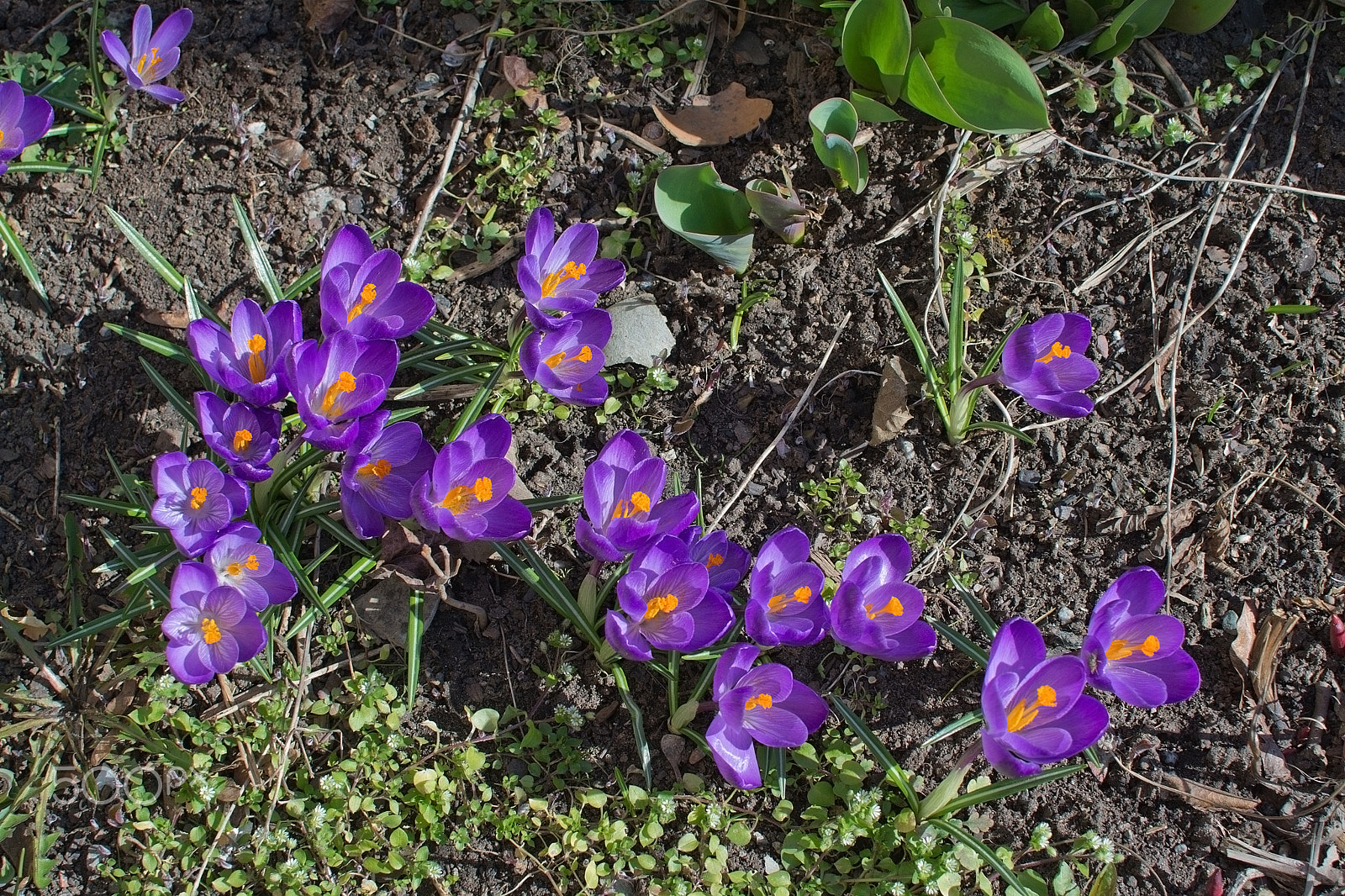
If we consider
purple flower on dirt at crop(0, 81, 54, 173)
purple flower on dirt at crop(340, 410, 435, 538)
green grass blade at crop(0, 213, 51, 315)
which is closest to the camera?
purple flower on dirt at crop(340, 410, 435, 538)

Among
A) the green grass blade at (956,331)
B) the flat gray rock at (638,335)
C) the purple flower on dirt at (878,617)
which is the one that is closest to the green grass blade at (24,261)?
the flat gray rock at (638,335)

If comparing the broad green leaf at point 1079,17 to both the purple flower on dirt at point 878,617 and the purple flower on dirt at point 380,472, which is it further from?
the purple flower on dirt at point 380,472

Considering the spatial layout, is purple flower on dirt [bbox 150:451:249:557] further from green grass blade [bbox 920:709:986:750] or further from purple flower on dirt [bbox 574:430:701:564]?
green grass blade [bbox 920:709:986:750]

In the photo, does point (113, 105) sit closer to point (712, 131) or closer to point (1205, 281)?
point (712, 131)

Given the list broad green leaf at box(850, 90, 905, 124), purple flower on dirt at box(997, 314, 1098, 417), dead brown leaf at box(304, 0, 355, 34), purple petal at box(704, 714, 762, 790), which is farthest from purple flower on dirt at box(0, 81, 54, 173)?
purple flower on dirt at box(997, 314, 1098, 417)

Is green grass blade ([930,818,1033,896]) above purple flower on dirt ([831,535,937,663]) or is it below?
below
